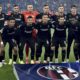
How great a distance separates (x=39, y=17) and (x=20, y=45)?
142 centimetres

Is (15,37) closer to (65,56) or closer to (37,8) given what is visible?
(65,56)

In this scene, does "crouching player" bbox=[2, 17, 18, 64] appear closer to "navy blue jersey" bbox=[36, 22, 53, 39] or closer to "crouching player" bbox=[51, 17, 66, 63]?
"navy blue jersey" bbox=[36, 22, 53, 39]

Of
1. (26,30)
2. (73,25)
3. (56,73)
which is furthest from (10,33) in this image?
(56,73)

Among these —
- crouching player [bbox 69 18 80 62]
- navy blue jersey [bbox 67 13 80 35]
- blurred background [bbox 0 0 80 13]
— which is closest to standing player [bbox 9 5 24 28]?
navy blue jersey [bbox 67 13 80 35]

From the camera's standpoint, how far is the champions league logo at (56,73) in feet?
22.9

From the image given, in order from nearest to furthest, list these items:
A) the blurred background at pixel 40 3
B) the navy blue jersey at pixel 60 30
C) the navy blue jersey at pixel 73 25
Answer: the navy blue jersey at pixel 60 30 < the navy blue jersey at pixel 73 25 < the blurred background at pixel 40 3

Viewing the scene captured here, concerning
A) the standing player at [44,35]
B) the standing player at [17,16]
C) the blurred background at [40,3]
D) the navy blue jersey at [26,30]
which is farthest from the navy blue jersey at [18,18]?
the blurred background at [40,3]

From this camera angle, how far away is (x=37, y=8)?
48.9 ft

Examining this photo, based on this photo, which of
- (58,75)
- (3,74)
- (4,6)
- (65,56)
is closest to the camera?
(58,75)

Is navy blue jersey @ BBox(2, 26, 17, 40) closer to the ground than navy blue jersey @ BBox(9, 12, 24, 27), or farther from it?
closer to the ground

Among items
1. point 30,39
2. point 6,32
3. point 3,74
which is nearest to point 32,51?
point 30,39

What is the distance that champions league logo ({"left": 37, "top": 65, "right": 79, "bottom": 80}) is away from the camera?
697 centimetres

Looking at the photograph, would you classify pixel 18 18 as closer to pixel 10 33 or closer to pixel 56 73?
pixel 10 33

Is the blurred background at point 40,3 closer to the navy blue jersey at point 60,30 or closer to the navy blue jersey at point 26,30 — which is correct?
the navy blue jersey at point 60,30
